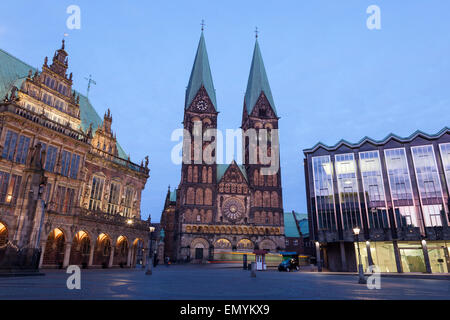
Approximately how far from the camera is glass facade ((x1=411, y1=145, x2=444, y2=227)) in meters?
41.5

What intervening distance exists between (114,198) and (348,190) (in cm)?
3611

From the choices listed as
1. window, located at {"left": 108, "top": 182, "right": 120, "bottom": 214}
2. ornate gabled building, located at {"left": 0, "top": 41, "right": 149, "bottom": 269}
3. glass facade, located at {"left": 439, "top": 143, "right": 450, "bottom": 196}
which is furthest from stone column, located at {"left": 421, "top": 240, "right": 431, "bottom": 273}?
window, located at {"left": 108, "top": 182, "right": 120, "bottom": 214}

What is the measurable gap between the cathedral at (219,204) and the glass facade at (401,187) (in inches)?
1184

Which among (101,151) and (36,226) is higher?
(101,151)

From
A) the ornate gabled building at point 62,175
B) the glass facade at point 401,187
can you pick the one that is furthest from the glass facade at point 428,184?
the ornate gabled building at point 62,175

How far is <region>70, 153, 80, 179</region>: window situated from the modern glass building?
3566 cm

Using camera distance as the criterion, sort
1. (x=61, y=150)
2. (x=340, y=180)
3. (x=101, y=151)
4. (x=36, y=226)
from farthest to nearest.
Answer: (x=340, y=180), (x=101, y=151), (x=61, y=150), (x=36, y=226)

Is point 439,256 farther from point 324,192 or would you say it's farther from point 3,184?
point 3,184

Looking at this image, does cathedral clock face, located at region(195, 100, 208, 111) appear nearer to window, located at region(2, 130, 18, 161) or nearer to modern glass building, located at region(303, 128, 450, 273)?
modern glass building, located at region(303, 128, 450, 273)

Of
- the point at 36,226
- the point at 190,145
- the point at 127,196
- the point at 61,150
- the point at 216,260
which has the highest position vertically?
the point at 190,145
